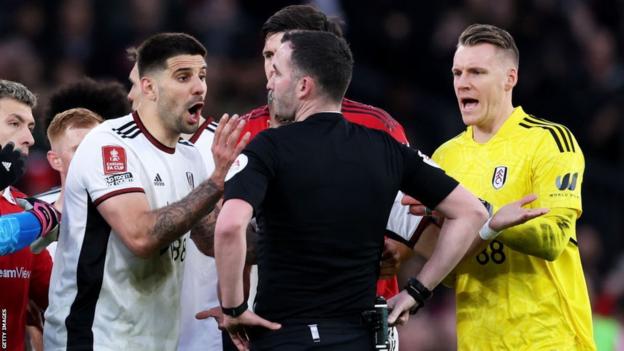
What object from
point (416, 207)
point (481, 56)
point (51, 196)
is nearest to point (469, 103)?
point (481, 56)

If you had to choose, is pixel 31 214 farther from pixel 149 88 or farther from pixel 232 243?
pixel 232 243

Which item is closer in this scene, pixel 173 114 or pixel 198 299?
pixel 173 114

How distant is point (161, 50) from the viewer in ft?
20.7

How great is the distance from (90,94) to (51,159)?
2.04 feet

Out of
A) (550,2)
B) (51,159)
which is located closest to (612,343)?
(550,2)

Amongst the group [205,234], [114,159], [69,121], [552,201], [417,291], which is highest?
[69,121]

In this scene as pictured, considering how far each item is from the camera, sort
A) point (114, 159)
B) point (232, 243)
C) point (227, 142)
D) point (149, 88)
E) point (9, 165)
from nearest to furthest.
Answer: point (232, 243) < point (227, 142) < point (114, 159) < point (9, 165) < point (149, 88)

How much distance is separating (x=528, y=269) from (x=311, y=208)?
5.07 ft

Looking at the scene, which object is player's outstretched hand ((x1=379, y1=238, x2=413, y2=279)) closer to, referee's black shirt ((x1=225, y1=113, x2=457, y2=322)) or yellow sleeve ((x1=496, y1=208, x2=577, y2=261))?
yellow sleeve ((x1=496, y1=208, x2=577, y2=261))

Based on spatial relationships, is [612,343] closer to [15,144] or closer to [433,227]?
[433,227]

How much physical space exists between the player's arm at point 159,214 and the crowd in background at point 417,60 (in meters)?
4.82

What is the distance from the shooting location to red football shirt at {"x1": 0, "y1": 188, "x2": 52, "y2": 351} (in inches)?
257

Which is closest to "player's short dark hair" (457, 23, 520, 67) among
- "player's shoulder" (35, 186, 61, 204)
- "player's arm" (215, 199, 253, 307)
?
"player's arm" (215, 199, 253, 307)

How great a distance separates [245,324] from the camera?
208 inches
